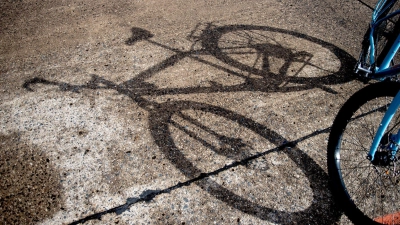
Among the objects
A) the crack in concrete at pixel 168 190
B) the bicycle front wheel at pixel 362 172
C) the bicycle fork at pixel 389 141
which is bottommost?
the crack in concrete at pixel 168 190

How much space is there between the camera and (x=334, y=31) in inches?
190

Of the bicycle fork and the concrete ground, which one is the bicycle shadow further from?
the bicycle fork

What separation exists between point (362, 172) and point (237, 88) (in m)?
1.61

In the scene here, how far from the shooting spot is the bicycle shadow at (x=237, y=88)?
2.70 meters

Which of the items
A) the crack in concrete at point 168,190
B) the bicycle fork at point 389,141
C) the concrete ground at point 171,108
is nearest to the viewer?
the bicycle fork at point 389,141

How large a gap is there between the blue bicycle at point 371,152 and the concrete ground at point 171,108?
24 centimetres

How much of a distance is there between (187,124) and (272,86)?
122 centimetres

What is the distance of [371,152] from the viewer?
2.38 metres

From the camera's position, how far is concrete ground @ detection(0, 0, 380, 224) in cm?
269

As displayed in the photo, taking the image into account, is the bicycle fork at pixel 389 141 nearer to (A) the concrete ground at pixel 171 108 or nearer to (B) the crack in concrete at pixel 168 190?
(A) the concrete ground at pixel 171 108

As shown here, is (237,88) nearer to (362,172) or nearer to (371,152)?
(362,172)

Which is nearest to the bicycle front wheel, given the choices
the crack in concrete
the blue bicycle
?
the blue bicycle

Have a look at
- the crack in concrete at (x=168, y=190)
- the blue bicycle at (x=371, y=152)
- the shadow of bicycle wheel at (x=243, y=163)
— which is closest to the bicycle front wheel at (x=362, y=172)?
the blue bicycle at (x=371, y=152)

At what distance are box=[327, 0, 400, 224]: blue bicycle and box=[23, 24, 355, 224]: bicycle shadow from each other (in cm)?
23
